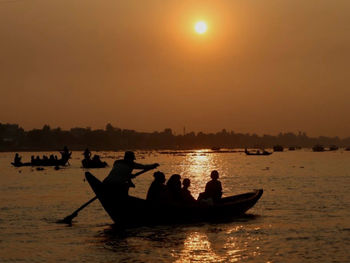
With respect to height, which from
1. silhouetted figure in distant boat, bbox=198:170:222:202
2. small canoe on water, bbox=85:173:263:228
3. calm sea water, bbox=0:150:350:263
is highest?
silhouetted figure in distant boat, bbox=198:170:222:202

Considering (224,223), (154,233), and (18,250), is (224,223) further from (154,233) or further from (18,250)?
(18,250)

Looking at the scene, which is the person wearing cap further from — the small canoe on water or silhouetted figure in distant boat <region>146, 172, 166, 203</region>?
silhouetted figure in distant boat <region>146, 172, 166, 203</region>

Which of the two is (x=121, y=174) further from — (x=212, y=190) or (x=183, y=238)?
(x=212, y=190)

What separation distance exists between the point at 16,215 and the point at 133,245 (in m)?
13.0

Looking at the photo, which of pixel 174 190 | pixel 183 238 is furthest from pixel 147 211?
pixel 183 238

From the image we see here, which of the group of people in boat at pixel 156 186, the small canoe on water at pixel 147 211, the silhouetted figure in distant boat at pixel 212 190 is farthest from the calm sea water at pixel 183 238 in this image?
the silhouetted figure in distant boat at pixel 212 190

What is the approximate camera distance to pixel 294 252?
875 inches

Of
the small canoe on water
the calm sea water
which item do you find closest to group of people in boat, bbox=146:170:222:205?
the small canoe on water

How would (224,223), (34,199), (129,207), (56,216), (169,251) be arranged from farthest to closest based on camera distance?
(34,199) < (56,216) < (224,223) < (129,207) < (169,251)

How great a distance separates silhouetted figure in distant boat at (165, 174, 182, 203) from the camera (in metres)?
27.1

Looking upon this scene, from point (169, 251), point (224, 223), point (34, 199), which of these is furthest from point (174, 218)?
point (34, 199)

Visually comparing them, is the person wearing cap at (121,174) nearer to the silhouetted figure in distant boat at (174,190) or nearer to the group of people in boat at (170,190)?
the group of people in boat at (170,190)

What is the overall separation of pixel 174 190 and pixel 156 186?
1074mm

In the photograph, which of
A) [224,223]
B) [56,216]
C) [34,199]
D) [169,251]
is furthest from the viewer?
[34,199]
